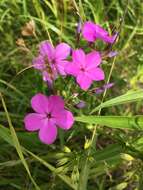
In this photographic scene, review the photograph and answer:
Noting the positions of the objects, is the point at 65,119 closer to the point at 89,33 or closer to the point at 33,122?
the point at 33,122

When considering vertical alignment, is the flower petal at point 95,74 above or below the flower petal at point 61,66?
below

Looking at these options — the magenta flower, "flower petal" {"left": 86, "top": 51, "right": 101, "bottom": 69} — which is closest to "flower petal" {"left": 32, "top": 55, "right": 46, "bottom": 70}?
the magenta flower

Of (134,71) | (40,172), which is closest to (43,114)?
(40,172)

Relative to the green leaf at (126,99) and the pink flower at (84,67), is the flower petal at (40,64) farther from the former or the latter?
the green leaf at (126,99)

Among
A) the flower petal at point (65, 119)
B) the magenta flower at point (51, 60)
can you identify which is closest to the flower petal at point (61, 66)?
the magenta flower at point (51, 60)

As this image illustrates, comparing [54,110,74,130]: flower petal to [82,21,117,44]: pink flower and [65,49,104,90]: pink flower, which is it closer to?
[65,49,104,90]: pink flower

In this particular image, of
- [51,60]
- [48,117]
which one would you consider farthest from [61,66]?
[48,117]

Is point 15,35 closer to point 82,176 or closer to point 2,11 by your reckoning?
point 2,11
